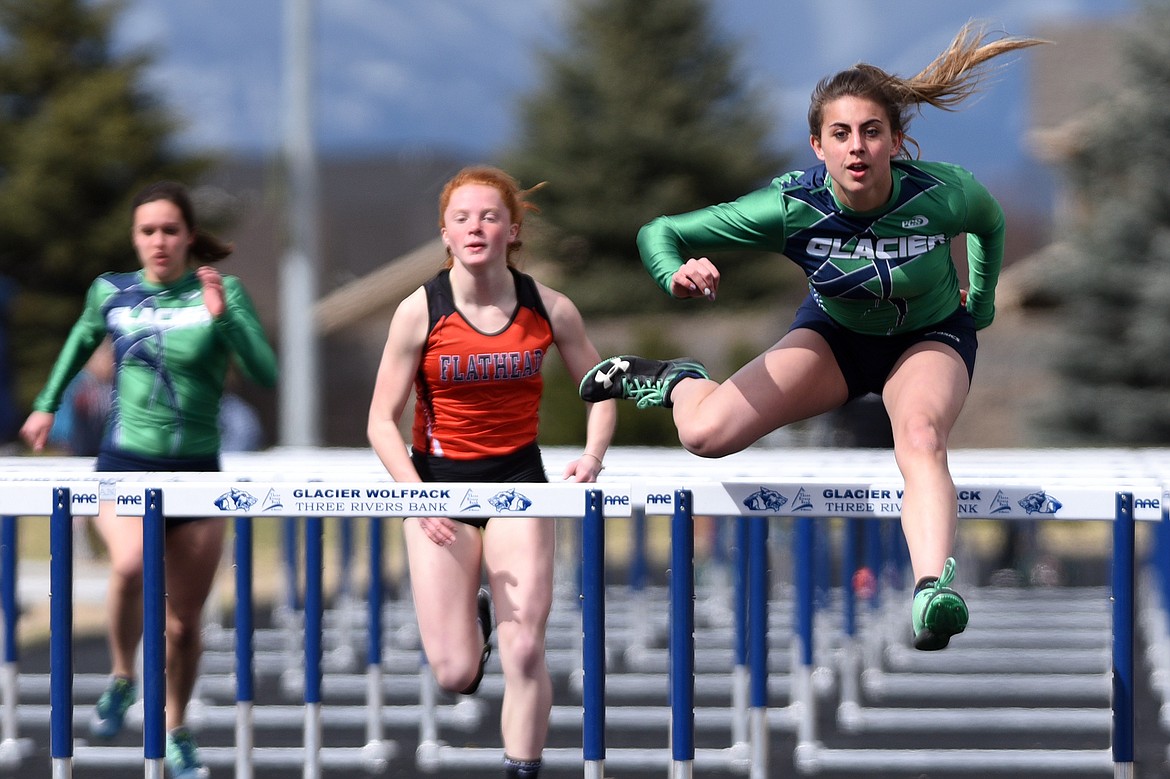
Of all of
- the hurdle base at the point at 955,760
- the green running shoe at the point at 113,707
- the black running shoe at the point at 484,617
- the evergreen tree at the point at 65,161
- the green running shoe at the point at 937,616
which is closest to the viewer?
the green running shoe at the point at 937,616

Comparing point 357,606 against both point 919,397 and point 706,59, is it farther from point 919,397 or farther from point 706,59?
point 706,59

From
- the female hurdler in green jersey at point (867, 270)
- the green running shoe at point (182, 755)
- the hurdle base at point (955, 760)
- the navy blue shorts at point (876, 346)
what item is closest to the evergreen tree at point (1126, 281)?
the hurdle base at point (955, 760)

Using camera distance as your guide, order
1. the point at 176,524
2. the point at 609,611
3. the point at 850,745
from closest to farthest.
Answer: the point at 176,524
the point at 850,745
the point at 609,611

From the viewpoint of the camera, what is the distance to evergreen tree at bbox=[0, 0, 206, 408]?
105ft

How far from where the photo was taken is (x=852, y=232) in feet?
16.1

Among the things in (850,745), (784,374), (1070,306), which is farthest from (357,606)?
(1070,306)

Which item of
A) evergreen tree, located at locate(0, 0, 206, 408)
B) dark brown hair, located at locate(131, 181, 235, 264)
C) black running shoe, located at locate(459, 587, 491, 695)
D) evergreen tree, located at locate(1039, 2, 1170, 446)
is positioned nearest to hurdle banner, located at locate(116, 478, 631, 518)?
black running shoe, located at locate(459, 587, 491, 695)

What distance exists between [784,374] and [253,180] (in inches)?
2291

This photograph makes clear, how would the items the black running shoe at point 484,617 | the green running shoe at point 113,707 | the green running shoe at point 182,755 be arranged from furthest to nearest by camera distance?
the green running shoe at point 113,707 → the green running shoe at point 182,755 → the black running shoe at point 484,617

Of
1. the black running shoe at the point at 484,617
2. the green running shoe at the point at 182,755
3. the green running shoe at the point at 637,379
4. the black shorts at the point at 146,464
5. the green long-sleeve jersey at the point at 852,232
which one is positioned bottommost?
the green running shoe at the point at 182,755

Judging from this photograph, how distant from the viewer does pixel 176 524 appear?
234 inches

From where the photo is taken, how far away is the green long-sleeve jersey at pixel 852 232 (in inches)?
192

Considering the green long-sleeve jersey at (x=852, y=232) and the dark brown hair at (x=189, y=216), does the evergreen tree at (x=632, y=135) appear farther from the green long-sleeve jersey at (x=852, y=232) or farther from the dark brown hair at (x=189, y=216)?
the green long-sleeve jersey at (x=852, y=232)

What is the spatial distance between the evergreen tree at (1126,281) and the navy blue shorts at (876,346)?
1653 centimetres
